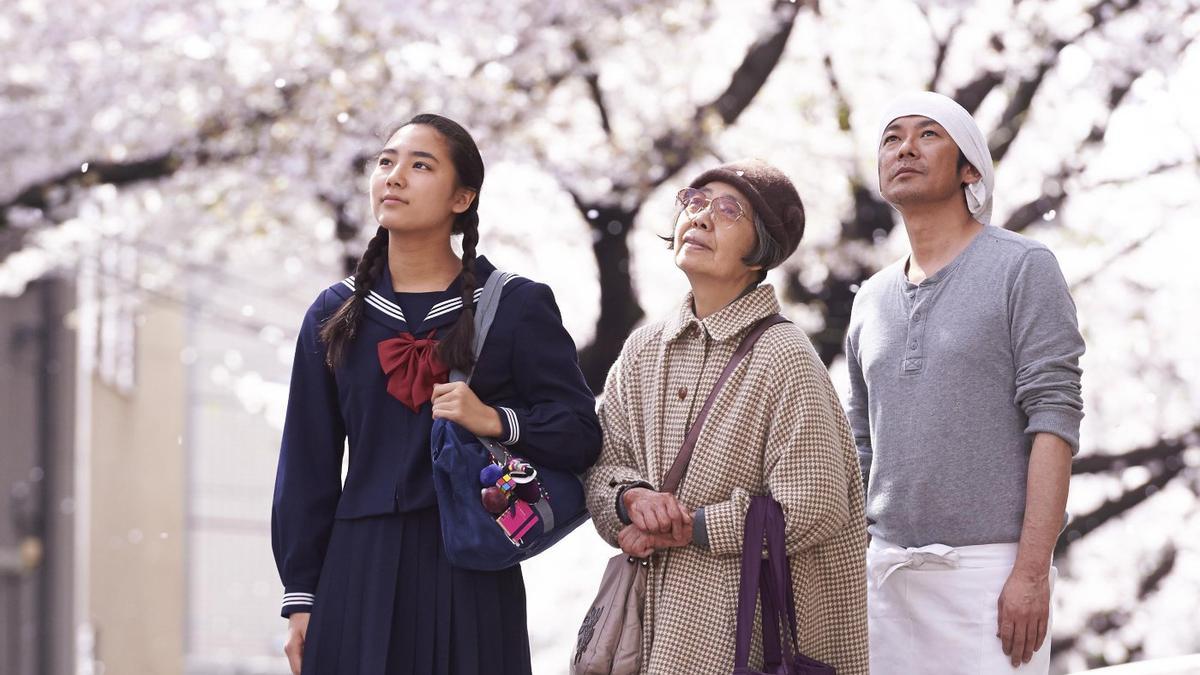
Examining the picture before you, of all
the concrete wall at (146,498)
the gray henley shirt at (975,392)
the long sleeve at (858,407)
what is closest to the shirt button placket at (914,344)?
the gray henley shirt at (975,392)

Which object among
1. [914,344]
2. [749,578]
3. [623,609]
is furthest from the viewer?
[914,344]

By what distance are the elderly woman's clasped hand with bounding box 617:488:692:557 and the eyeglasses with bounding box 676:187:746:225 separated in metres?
0.43

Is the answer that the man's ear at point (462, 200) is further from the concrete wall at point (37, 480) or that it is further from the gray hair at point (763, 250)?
the concrete wall at point (37, 480)

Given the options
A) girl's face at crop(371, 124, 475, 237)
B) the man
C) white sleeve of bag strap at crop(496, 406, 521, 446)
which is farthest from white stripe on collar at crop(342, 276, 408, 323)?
the man

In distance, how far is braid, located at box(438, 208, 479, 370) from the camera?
6.34 feet

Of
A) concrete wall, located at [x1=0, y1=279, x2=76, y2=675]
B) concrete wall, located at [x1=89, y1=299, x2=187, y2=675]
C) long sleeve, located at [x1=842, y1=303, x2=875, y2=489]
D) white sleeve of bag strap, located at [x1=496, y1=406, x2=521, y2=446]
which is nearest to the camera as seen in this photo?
white sleeve of bag strap, located at [x1=496, y1=406, x2=521, y2=446]

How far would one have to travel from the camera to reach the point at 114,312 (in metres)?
7.59

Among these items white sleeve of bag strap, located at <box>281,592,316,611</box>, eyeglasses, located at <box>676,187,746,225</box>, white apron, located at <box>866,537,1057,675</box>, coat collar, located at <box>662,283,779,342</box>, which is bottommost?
white apron, located at <box>866,537,1057,675</box>

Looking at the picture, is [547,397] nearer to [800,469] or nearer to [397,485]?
[397,485]

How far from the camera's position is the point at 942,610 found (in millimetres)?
2117

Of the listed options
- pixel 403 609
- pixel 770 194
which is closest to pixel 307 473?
pixel 403 609

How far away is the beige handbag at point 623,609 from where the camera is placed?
6.26 feet

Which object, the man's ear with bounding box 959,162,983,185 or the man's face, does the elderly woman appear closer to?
the man's face

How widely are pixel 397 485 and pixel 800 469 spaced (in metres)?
0.60
